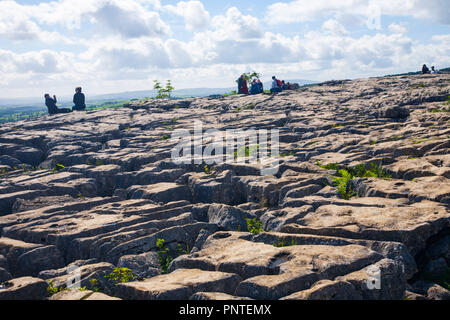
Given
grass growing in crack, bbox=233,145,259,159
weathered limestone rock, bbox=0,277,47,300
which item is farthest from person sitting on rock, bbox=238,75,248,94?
weathered limestone rock, bbox=0,277,47,300

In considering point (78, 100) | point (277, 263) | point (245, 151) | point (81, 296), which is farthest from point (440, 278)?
point (78, 100)

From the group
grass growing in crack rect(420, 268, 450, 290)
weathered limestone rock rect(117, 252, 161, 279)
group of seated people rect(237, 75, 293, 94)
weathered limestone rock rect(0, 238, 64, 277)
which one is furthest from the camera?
group of seated people rect(237, 75, 293, 94)

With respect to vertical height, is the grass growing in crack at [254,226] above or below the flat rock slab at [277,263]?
below

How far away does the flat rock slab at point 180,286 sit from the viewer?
28.7ft

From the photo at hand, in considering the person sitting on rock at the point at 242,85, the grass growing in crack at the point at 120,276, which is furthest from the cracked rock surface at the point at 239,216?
the person sitting on rock at the point at 242,85

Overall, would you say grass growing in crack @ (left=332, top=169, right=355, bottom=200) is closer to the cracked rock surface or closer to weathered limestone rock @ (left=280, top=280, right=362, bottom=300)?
the cracked rock surface

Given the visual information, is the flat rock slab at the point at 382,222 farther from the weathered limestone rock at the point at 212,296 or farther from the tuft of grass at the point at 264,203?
the weathered limestone rock at the point at 212,296

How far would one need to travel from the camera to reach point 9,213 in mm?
17797

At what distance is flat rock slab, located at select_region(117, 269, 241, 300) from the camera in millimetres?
8750

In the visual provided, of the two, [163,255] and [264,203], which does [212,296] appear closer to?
[163,255]

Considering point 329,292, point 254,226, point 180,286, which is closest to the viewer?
point 329,292

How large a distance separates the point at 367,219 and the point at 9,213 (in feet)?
51.8

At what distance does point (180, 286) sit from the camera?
901 cm

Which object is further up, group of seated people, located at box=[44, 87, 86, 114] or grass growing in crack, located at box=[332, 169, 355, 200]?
group of seated people, located at box=[44, 87, 86, 114]
